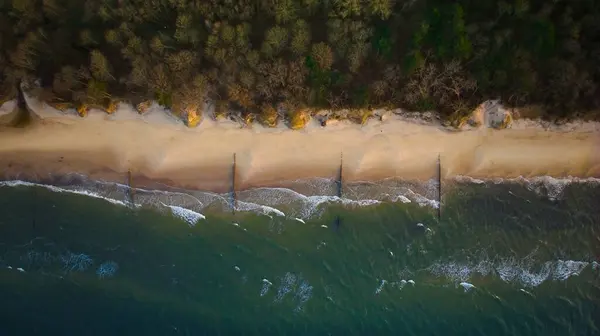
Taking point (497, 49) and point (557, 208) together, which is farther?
point (557, 208)

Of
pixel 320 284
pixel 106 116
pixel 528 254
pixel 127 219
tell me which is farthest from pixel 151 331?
pixel 528 254

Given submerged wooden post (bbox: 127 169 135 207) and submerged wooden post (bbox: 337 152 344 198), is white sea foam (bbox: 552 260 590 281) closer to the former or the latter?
submerged wooden post (bbox: 337 152 344 198)

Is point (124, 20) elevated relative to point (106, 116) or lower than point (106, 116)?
elevated

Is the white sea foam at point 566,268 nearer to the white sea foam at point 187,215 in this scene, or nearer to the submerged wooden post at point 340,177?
the submerged wooden post at point 340,177

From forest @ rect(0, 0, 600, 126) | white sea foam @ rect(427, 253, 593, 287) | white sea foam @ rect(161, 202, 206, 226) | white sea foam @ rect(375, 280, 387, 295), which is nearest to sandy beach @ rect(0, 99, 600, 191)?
forest @ rect(0, 0, 600, 126)

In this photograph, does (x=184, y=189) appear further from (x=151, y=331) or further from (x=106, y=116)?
(x=151, y=331)

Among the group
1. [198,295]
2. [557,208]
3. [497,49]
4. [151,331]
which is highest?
[497,49]
